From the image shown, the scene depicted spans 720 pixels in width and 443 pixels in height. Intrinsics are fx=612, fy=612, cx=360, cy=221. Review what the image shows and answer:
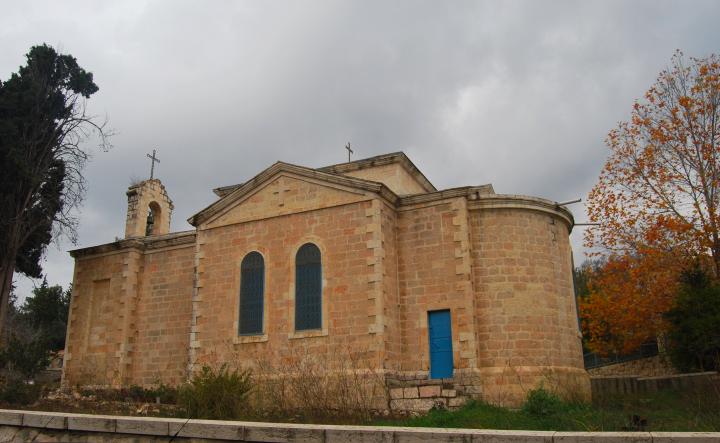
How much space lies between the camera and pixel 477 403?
45.0 ft

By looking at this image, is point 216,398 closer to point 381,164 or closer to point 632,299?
point 381,164

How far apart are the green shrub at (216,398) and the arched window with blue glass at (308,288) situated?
499 cm

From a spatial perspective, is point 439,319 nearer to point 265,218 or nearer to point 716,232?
point 265,218

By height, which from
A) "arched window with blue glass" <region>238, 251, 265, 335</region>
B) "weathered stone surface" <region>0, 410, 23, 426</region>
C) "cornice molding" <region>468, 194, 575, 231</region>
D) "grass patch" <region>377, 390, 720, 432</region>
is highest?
"cornice molding" <region>468, 194, 575, 231</region>

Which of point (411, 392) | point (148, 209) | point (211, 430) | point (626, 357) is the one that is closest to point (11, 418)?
point (211, 430)

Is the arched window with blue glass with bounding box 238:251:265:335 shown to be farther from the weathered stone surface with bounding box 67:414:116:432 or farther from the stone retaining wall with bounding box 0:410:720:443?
the weathered stone surface with bounding box 67:414:116:432

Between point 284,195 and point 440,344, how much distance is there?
19.8 feet

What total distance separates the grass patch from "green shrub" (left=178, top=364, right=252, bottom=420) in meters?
2.61

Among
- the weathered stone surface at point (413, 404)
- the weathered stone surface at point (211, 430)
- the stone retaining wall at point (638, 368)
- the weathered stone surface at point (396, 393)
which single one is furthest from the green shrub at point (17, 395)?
the stone retaining wall at point (638, 368)

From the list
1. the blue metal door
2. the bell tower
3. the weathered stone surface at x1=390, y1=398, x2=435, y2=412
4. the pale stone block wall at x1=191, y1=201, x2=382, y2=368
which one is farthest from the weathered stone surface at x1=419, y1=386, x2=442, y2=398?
the bell tower

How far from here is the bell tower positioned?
2147 centimetres

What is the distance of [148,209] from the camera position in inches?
871

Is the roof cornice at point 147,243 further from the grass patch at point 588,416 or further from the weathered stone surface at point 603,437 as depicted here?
the weathered stone surface at point 603,437

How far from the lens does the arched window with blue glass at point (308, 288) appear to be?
52.8 feet
